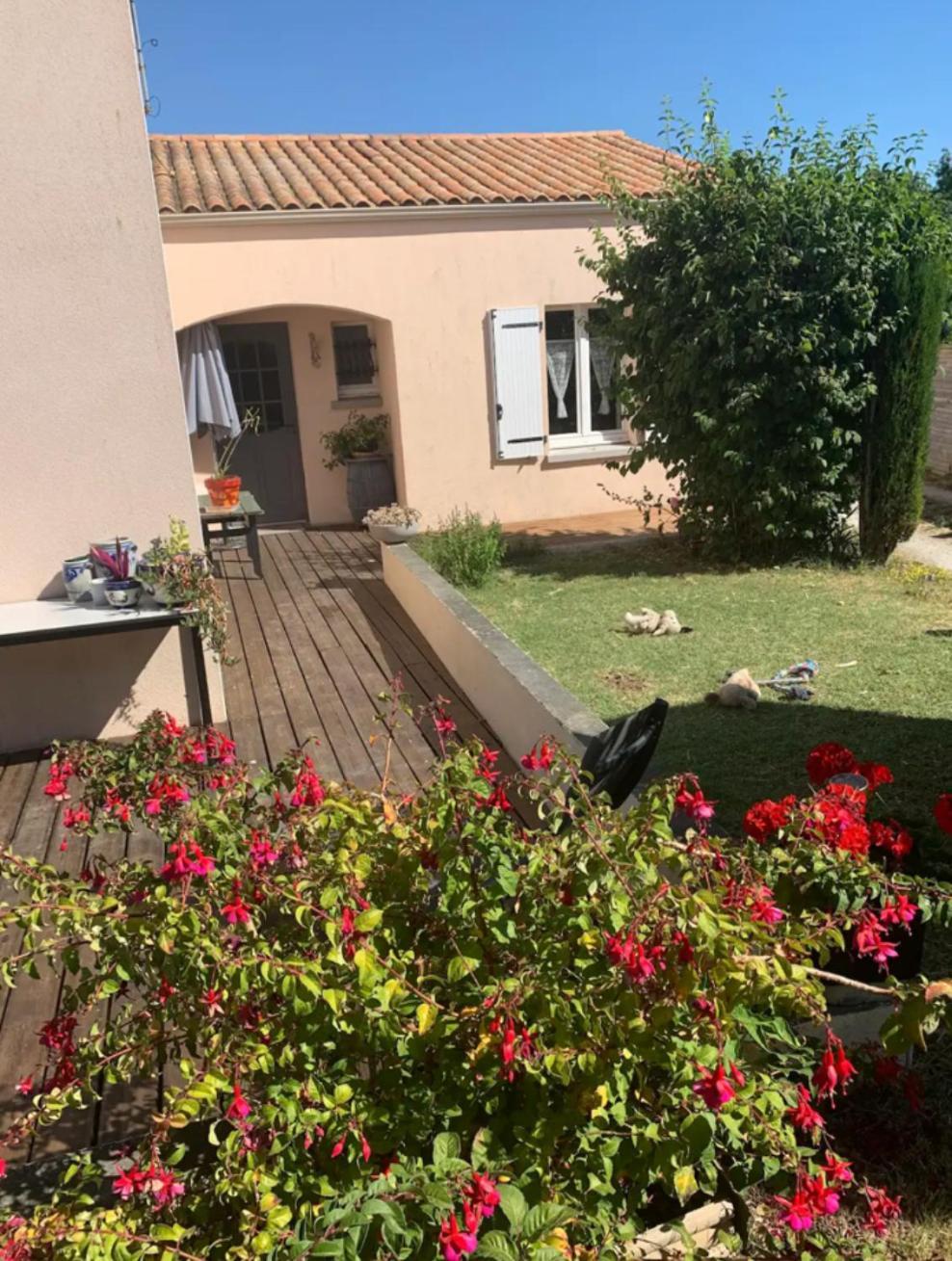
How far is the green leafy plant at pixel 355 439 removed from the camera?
11.3 metres

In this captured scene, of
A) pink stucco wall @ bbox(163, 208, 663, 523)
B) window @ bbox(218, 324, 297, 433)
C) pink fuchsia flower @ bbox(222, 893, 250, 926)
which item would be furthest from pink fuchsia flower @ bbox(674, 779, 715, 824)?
window @ bbox(218, 324, 297, 433)

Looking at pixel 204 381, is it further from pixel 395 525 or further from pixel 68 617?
pixel 68 617

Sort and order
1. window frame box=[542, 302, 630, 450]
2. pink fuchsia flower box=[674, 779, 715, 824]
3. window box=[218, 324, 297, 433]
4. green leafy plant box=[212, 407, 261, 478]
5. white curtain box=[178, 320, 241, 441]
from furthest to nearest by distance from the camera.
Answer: window frame box=[542, 302, 630, 450]
window box=[218, 324, 297, 433]
green leafy plant box=[212, 407, 261, 478]
white curtain box=[178, 320, 241, 441]
pink fuchsia flower box=[674, 779, 715, 824]

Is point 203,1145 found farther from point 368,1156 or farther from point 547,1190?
point 547,1190

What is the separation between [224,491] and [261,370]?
9.10 ft

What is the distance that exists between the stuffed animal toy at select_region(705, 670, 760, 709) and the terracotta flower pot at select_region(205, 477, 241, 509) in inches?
206

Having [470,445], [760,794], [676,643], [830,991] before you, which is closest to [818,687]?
[676,643]

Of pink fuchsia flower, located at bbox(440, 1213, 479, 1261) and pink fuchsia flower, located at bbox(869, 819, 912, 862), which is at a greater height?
pink fuchsia flower, located at bbox(440, 1213, 479, 1261)

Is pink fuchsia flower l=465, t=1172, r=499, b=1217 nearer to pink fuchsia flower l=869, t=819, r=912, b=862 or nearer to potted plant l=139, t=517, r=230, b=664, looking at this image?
pink fuchsia flower l=869, t=819, r=912, b=862

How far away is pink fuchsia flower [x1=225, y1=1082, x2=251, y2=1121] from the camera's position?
1.52 metres

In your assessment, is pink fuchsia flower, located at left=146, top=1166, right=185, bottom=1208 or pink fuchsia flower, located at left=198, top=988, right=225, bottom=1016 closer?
pink fuchsia flower, located at left=146, top=1166, right=185, bottom=1208

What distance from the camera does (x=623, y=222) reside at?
10.7 m

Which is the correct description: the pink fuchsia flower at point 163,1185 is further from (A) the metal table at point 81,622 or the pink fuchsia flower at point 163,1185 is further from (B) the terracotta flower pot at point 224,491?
(B) the terracotta flower pot at point 224,491

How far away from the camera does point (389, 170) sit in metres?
11.4
